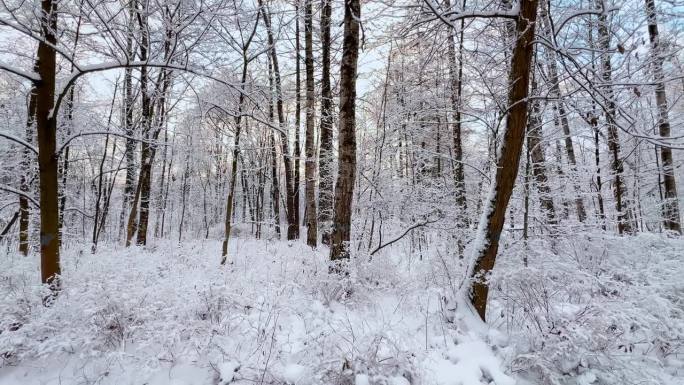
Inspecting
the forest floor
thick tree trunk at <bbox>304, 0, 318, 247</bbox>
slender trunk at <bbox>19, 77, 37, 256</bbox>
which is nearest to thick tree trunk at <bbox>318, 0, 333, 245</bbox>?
A: thick tree trunk at <bbox>304, 0, 318, 247</bbox>

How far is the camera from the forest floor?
2.80m

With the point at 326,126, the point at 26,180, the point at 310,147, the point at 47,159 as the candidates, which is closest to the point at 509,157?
the point at 47,159

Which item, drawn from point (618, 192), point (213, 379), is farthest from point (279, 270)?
point (618, 192)

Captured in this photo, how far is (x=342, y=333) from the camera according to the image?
316 cm

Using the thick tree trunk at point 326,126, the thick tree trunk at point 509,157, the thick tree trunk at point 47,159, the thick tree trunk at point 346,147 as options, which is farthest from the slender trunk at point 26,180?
the thick tree trunk at point 509,157

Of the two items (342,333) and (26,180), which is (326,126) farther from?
(26,180)

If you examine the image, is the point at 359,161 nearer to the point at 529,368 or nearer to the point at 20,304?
the point at 529,368

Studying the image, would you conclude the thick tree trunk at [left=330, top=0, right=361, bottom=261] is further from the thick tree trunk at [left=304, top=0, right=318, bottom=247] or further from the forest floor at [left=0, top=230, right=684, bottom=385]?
the thick tree trunk at [left=304, top=0, right=318, bottom=247]

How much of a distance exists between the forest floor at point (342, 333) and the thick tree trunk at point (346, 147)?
66 cm

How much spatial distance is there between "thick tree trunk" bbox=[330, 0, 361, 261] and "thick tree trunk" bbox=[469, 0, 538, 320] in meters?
1.86

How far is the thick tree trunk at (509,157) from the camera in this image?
135 inches

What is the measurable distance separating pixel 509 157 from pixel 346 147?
7.40 ft

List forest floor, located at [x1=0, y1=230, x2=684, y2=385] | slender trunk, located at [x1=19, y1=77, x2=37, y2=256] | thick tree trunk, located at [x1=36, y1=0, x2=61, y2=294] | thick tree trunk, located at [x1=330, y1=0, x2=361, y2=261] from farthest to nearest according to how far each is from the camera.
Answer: slender trunk, located at [x1=19, y1=77, x2=37, y2=256]
thick tree trunk, located at [x1=330, y1=0, x2=361, y2=261]
thick tree trunk, located at [x1=36, y1=0, x2=61, y2=294]
forest floor, located at [x1=0, y1=230, x2=684, y2=385]

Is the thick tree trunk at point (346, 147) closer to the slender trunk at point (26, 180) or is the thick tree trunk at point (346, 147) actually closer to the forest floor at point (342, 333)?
the forest floor at point (342, 333)
